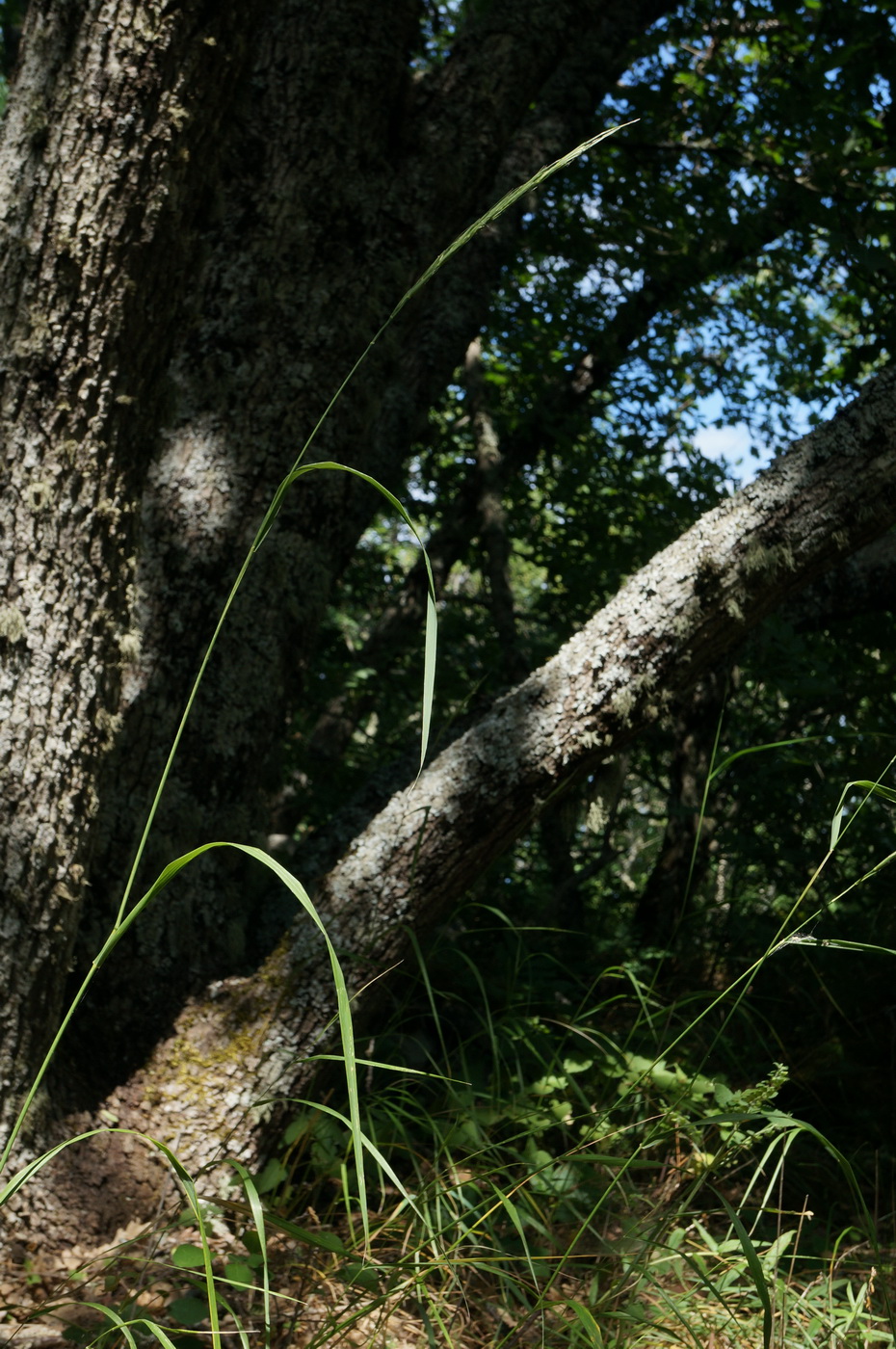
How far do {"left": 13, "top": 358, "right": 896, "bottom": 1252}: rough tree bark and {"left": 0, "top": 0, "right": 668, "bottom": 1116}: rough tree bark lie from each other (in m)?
0.19

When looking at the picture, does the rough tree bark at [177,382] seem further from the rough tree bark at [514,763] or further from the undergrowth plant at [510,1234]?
the undergrowth plant at [510,1234]

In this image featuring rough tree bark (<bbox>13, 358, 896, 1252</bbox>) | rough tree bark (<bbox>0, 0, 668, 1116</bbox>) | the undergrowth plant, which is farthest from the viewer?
rough tree bark (<bbox>13, 358, 896, 1252</bbox>)

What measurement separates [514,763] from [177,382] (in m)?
1.15

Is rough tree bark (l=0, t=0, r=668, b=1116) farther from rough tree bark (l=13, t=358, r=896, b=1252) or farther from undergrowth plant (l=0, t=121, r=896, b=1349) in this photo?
undergrowth plant (l=0, t=121, r=896, b=1349)

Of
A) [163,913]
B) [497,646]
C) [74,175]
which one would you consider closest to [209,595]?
[163,913]

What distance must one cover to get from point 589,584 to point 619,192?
1958 millimetres

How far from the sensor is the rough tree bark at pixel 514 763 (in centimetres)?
180

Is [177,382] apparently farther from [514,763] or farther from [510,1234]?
[510,1234]

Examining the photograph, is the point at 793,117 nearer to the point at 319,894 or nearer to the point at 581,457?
the point at 581,457

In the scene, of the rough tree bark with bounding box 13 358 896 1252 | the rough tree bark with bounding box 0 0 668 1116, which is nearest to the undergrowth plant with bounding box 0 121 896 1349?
the rough tree bark with bounding box 13 358 896 1252

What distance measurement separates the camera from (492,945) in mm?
2961

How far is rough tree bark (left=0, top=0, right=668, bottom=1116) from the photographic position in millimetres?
1604

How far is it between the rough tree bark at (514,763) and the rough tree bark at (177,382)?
0.19 metres

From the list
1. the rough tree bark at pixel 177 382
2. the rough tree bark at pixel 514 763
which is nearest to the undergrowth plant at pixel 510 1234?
the rough tree bark at pixel 514 763
